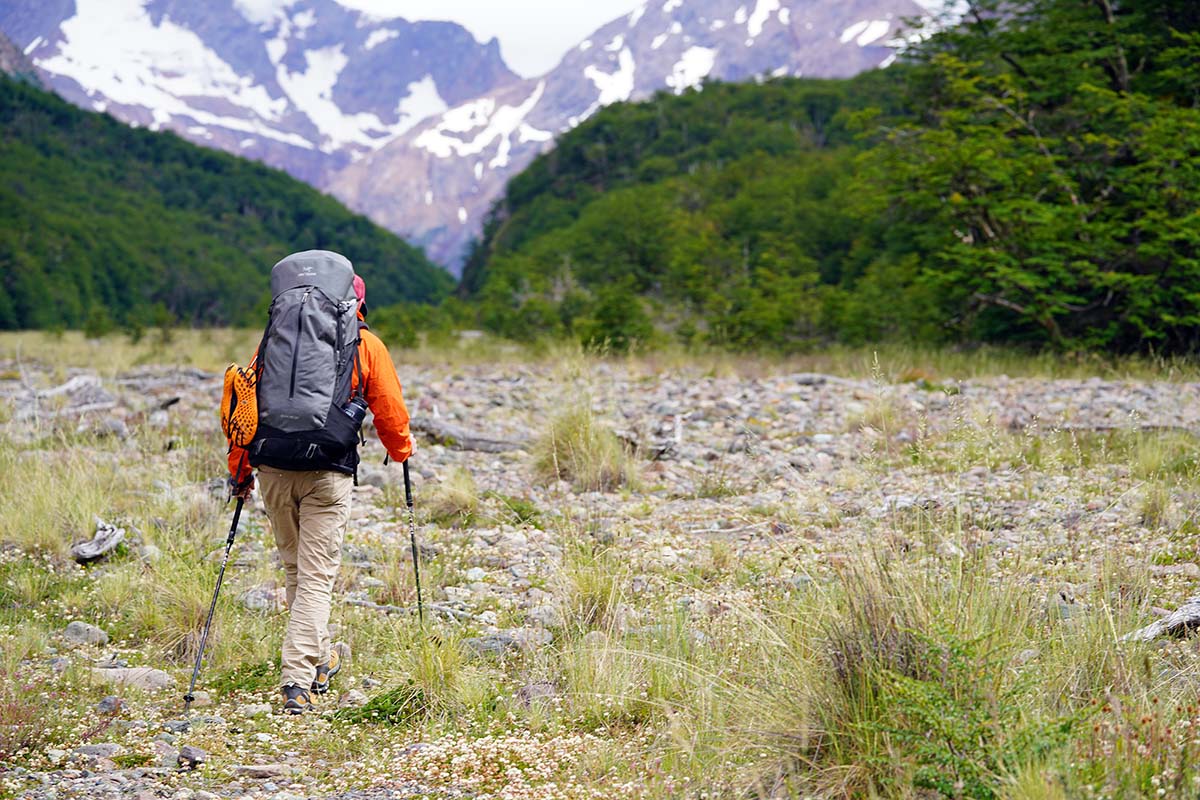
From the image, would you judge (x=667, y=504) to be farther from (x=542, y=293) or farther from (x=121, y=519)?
(x=542, y=293)

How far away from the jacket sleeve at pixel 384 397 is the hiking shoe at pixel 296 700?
1100 millimetres

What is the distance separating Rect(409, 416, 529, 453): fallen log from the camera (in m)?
9.80

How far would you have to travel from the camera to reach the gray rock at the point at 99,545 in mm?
6137

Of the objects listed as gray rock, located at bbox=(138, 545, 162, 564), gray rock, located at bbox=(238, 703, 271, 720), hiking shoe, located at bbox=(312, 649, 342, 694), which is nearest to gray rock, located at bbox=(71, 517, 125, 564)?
gray rock, located at bbox=(138, 545, 162, 564)

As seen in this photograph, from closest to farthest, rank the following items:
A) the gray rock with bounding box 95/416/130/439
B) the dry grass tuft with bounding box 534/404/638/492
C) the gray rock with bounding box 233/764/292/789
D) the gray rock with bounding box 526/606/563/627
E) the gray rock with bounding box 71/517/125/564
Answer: the gray rock with bounding box 233/764/292/789
the gray rock with bounding box 526/606/563/627
the gray rock with bounding box 71/517/125/564
the dry grass tuft with bounding box 534/404/638/492
the gray rock with bounding box 95/416/130/439

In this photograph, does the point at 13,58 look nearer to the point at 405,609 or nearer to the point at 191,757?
the point at 405,609

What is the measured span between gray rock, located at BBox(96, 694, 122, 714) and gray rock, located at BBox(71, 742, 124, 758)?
41cm

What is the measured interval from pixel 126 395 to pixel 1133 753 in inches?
539

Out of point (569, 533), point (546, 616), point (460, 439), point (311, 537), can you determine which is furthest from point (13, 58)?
point (546, 616)

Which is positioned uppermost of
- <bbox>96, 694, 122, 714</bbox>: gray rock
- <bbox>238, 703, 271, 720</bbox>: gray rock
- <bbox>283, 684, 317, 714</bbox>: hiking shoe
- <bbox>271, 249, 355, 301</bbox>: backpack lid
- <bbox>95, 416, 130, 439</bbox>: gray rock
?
<bbox>271, 249, 355, 301</bbox>: backpack lid

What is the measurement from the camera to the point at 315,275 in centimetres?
437

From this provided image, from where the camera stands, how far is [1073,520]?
5.65 meters

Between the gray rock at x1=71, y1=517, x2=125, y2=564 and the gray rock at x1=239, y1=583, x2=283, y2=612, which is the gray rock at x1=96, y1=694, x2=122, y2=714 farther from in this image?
Result: the gray rock at x1=71, y1=517, x2=125, y2=564

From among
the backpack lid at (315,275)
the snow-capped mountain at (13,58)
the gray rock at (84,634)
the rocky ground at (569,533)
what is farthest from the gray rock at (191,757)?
the snow-capped mountain at (13,58)
